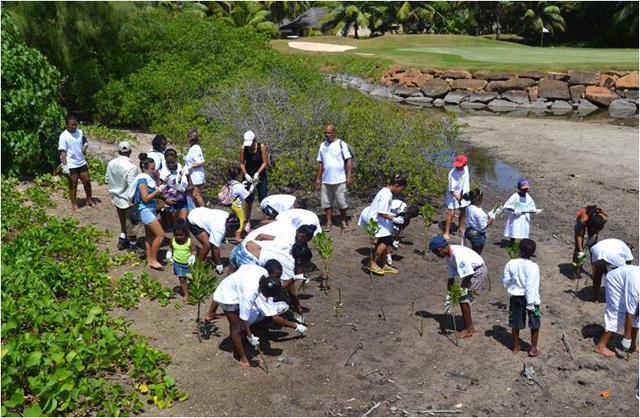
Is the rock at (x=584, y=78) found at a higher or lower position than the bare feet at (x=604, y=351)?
higher

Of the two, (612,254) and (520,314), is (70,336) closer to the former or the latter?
(520,314)

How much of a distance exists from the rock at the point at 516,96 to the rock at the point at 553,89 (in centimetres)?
72

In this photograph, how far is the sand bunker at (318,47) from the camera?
45.0 m

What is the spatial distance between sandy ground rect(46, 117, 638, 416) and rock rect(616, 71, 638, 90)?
71.4 ft

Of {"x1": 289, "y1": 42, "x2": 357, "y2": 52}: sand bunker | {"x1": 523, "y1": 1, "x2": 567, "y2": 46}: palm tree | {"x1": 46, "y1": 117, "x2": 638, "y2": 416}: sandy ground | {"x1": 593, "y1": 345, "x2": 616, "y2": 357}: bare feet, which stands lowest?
{"x1": 593, "y1": 345, "x2": 616, "y2": 357}: bare feet

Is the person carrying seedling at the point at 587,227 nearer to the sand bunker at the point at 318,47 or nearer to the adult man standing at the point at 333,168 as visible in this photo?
the adult man standing at the point at 333,168

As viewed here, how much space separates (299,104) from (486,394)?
9.08m

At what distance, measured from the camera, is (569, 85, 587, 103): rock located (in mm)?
29984

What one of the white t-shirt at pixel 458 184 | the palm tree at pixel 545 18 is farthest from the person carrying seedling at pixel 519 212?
the palm tree at pixel 545 18

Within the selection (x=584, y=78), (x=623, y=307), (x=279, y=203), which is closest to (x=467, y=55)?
(x=584, y=78)

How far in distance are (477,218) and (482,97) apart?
23.0 m

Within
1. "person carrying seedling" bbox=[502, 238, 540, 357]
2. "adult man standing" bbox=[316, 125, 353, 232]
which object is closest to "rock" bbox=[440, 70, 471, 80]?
"adult man standing" bbox=[316, 125, 353, 232]

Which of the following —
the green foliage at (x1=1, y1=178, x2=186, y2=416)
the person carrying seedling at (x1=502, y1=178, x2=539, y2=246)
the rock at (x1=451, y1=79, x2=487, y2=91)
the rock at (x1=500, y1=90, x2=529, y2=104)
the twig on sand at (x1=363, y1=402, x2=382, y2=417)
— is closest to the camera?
the green foliage at (x1=1, y1=178, x2=186, y2=416)

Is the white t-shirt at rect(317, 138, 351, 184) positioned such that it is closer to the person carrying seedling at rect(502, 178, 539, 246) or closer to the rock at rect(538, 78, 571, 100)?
the person carrying seedling at rect(502, 178, 539, 246)
